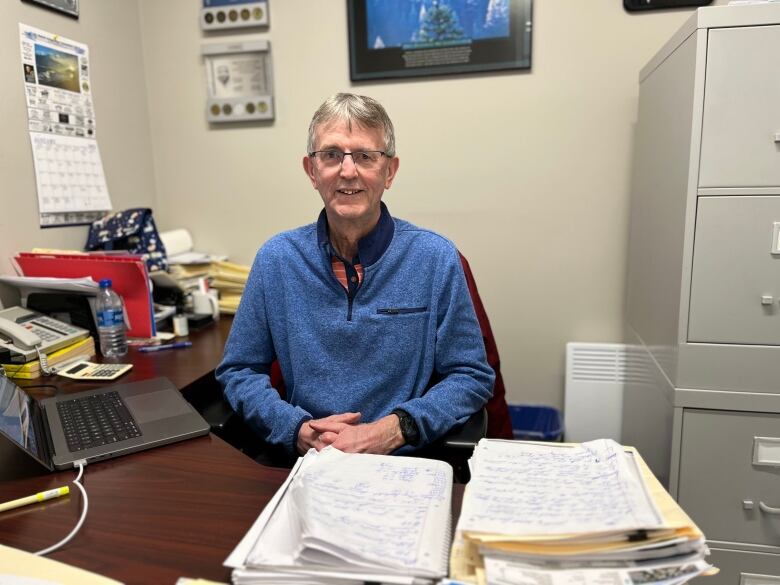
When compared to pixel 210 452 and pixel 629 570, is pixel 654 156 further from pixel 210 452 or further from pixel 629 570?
pixel 210 452

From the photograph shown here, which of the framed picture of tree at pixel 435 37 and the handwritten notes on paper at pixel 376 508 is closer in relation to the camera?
the handwritten notes on paper at pixel 376 508

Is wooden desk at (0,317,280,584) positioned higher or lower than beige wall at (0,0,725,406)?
lower

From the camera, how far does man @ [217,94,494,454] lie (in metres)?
1.28

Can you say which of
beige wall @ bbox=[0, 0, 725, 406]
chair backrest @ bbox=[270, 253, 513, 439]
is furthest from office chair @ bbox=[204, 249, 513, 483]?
beige wall @ bbox=[0, 0, 725, 406]

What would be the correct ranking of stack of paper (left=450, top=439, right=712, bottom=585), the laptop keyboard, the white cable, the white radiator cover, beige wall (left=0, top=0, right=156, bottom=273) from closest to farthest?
stack of paper (left=450, top=439, right=712, bottom=585) → the white cable → the laptop keyboard → beige wall (left=0, top=0, right=156, bottom=273) → the white radiator cover

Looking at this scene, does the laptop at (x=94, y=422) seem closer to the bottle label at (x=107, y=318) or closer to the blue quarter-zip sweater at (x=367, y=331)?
the blue quarter-zip sweater at (x=367, y=331)

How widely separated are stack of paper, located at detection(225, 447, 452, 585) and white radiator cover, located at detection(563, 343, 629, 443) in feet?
4.64

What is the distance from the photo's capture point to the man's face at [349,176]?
127 centimetres

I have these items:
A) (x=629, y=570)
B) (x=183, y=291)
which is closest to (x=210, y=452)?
(x=629, y=570)

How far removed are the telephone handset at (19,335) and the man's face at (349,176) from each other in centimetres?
88

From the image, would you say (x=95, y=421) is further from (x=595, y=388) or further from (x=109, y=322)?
(x=595, y=388)

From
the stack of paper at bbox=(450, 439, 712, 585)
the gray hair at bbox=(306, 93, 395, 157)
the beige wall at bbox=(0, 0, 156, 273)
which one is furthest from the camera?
the beige wall at bbox=(0, 0, 156, 273)

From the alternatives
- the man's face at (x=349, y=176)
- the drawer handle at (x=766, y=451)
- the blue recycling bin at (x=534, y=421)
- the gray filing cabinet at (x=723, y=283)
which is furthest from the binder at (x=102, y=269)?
the drawer handle at (x=766, y=451)

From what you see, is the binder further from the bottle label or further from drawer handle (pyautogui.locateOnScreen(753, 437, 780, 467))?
drawer handle (pyautogui.locateOnScreen(753, 437, 780, 467))
